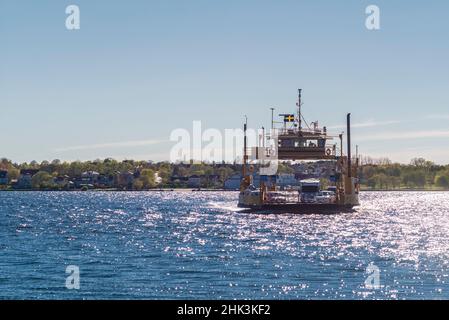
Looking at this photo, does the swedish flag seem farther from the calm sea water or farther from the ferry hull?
the calm sea water

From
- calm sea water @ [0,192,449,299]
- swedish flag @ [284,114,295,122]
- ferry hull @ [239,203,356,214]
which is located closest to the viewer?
calm sea water @ [0,192,449,299]

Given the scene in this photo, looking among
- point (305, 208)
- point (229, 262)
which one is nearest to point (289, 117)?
point (305, 208)

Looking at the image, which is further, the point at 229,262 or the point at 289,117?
the point at 289,117

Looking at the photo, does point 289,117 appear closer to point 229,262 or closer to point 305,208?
point 305,208

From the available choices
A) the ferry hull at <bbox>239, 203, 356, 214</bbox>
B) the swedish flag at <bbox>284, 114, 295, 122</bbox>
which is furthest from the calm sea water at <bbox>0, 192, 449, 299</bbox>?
the swedish flag at <bbox>284, 114, 295, 122</bbox>

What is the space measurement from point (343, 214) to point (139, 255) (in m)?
65.6

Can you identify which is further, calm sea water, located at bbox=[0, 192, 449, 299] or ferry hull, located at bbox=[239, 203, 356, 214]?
ferry hull, located at bbox=[239, 203, 356, 214]

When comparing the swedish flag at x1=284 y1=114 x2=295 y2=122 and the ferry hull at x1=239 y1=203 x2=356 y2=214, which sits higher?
the swedish flag at x1=284 y1=114 x2=295 y2=122

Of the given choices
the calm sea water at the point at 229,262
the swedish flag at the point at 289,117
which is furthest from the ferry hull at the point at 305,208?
the swedish flag at the point at 289,117

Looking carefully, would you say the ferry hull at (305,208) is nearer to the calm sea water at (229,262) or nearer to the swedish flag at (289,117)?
the calm sea water at (229,262)
